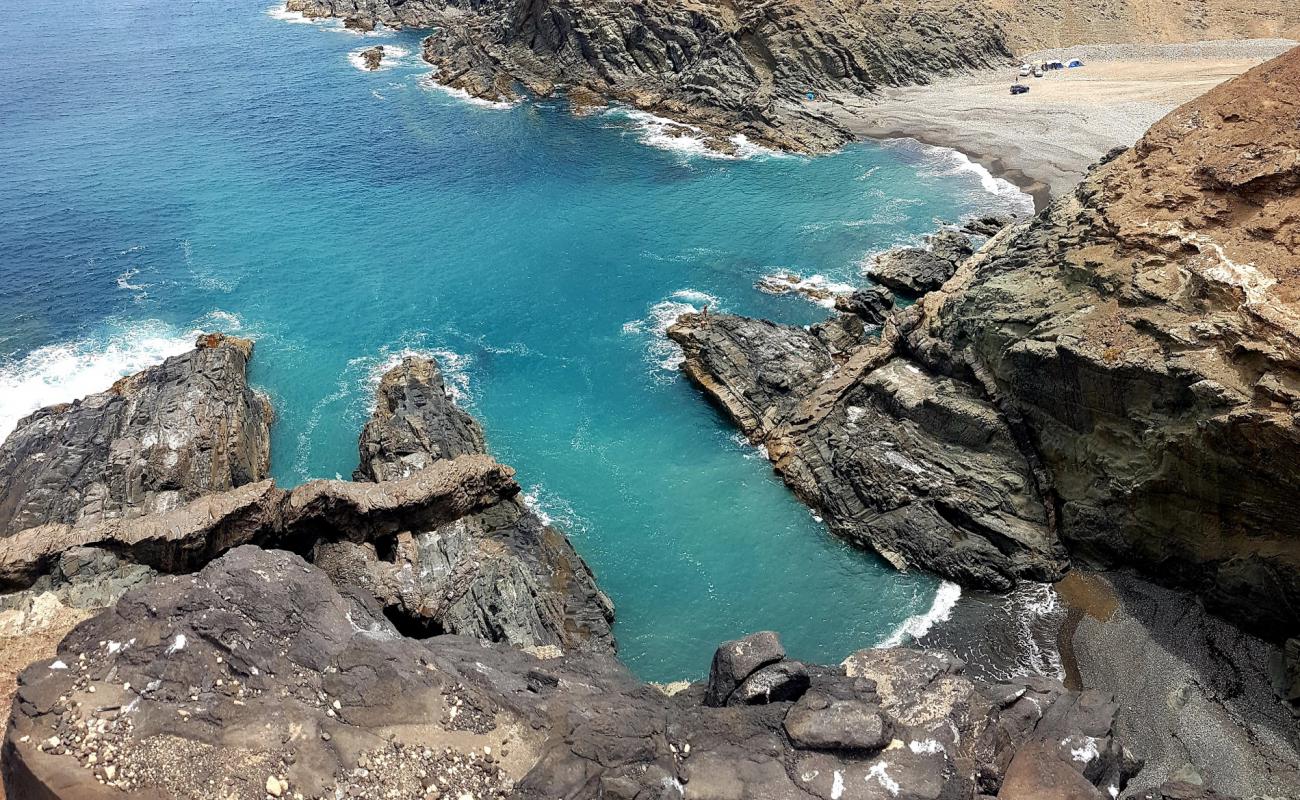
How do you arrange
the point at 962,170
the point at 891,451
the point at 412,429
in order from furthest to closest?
the point at 962,170 → the point at 412,429 → the point at 891,451

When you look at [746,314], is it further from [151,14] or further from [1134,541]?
[151,14]

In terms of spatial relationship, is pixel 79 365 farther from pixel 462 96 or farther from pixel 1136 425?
pixel 462 96

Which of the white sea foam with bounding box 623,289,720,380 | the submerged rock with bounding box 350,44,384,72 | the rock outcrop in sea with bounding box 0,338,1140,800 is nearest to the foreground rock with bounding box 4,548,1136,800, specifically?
the rock outcrop in sea with bounding box 0,338,1140,800

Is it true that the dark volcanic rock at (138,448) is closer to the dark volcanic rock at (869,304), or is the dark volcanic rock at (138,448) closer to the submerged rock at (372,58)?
the dark volcanic rock at (869,304)

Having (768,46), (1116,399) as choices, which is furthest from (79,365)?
(768,46)

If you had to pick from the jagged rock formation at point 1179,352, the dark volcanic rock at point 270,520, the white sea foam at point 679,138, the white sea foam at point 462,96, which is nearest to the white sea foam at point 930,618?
the jagged rock formation at point 1179,352

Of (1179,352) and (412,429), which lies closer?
(1179,352)

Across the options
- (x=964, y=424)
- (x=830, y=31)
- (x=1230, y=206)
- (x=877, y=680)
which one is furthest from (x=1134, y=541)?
(x=830, y=31)

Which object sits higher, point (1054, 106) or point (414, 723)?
point (1054, 106)
